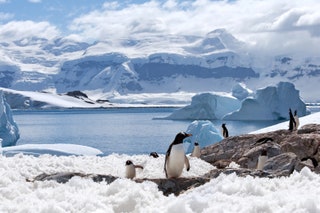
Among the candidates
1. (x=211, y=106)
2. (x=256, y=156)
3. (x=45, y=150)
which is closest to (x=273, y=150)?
(x=256, y=156)

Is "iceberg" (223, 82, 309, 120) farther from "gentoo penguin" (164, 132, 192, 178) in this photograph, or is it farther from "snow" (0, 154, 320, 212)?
"snow" (0, 154, 320, 212)

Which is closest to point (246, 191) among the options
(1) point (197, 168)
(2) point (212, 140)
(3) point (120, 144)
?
(1) point (197, 168)

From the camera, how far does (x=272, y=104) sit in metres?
65.2

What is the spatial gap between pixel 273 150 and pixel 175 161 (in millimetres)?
4342

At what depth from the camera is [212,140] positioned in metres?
30.1

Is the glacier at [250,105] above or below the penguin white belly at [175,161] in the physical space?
below

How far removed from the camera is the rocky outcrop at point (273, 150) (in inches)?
395

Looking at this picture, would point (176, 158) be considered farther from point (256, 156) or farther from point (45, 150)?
point (45, 150)

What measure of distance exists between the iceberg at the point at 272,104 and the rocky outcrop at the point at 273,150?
45023 mm

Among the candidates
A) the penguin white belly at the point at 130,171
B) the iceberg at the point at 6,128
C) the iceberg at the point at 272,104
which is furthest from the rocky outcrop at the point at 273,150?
the iceberg at the point at 272,104

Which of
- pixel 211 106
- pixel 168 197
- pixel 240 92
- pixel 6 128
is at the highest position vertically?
pixel 168 197

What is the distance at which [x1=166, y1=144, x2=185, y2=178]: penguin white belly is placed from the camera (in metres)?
9.66

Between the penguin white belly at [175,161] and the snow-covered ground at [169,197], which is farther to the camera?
the penguin white belly at [175,161]

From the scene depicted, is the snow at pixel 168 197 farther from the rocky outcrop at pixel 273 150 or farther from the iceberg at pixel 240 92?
the iceberg at pixel 240 92
